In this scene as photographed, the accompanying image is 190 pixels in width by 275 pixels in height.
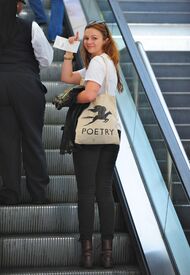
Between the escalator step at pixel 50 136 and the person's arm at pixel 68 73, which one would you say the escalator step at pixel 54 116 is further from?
the person's arm at pixel 68 73

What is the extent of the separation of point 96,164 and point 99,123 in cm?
25

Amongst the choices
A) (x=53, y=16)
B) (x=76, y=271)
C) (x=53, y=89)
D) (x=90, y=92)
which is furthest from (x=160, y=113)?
(x=53, y=16)

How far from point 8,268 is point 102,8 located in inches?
127

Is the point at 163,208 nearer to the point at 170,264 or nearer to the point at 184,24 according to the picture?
the point at 170,264

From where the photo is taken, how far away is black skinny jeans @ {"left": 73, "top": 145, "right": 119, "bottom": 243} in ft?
14.3

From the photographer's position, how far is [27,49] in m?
4.88

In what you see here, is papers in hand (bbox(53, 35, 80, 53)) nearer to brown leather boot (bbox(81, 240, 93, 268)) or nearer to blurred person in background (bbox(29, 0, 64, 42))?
brown leather boot (bbox(81, 240, 93, 268))

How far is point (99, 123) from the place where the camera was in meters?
4.35

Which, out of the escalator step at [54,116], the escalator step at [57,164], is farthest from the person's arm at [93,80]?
the escalator step at [54,116]

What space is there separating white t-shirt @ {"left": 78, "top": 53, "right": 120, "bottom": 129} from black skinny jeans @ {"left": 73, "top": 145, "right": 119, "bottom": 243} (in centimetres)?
38

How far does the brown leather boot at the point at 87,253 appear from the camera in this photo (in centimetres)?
435

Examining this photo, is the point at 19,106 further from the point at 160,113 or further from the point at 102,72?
the point at 160,113

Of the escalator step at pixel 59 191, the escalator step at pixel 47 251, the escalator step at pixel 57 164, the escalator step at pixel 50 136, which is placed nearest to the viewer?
the escalator step at pixel 47 251

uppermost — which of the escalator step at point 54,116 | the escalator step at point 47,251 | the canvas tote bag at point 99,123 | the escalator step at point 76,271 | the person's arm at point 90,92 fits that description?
the escalator step at point 54,116
